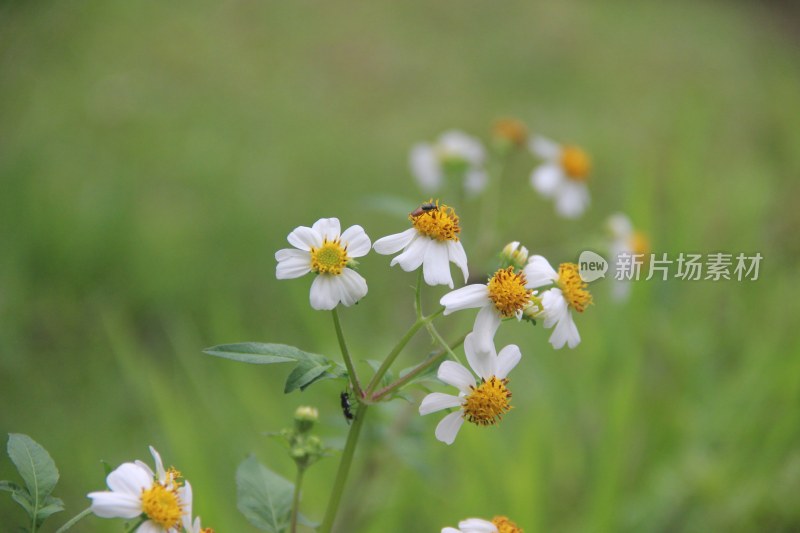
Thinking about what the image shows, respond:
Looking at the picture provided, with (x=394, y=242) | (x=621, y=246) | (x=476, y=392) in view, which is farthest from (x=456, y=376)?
(x=621, y=246)

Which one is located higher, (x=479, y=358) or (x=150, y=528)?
(x=479, y=358)

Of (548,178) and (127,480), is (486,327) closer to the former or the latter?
(127,480)

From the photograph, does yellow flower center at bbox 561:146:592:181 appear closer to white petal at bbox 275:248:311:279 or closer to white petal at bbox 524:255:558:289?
white petal at bbox 524:255:558:289

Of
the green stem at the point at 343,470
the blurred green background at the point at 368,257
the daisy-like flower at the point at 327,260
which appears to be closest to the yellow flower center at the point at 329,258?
the daisy-like flower at the point at 327,260

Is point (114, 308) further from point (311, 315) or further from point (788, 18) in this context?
point (788, 18)

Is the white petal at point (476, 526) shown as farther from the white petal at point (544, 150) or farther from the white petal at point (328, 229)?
the white petal at point (544, 150)

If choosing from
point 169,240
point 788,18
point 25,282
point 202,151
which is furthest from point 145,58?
point 788,18
